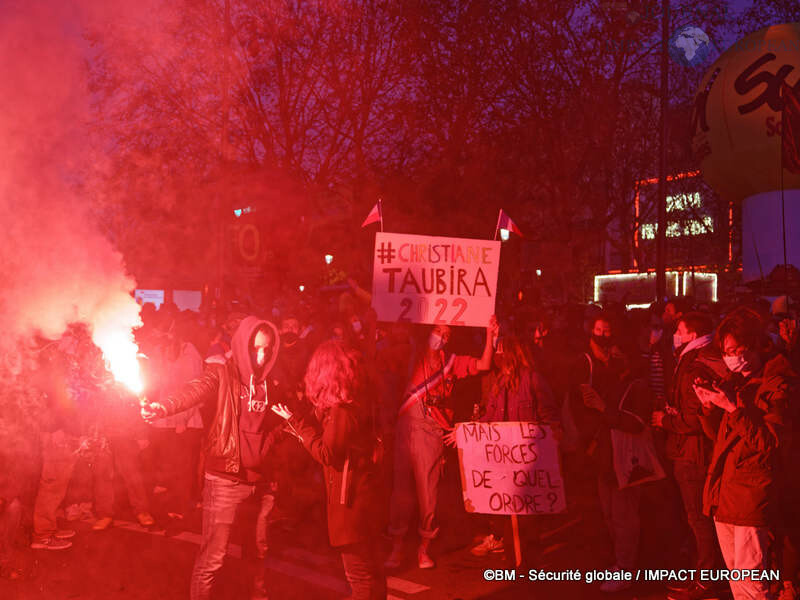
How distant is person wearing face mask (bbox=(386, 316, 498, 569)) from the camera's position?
6.87 meters

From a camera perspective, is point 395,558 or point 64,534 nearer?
point 395,558

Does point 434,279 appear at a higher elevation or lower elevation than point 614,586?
higher

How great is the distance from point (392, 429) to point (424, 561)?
1981 mm

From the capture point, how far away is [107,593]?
619 cm

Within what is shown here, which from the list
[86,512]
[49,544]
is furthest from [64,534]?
[86,512]

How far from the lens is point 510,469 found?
6.70m

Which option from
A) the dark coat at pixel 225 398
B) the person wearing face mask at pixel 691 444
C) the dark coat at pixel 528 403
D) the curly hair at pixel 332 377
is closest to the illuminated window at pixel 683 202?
the dark coat at pixel 528 403

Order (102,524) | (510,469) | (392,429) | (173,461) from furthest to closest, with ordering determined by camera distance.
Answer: (173,461) → (392,429) → (102,524) → (510,469)

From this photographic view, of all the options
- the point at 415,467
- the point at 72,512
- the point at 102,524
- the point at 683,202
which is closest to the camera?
the point at 415,467

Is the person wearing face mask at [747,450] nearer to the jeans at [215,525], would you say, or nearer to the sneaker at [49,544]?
the jeans at [215,525]

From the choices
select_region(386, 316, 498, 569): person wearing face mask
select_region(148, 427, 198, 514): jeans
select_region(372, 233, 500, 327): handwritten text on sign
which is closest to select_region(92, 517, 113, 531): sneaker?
select_region(148, 427, 198, 514): jeans

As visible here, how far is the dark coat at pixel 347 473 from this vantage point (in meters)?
4.77

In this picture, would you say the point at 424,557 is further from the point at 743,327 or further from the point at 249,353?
the point at 743,327

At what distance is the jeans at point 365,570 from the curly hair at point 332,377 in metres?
0.79
